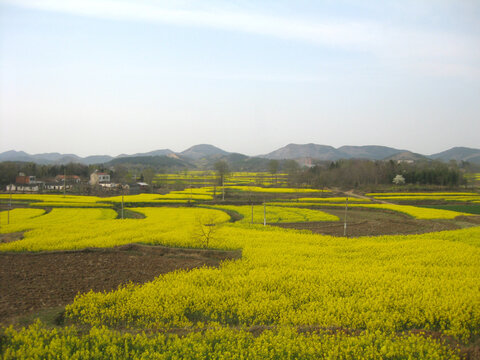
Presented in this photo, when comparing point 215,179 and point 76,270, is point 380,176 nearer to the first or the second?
point 215,179

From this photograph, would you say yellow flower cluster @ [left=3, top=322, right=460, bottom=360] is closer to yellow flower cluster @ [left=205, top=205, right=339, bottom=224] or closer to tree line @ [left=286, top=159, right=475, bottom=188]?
yellow flower cluster @ [left=205, top=205, right=339, bottom=224]

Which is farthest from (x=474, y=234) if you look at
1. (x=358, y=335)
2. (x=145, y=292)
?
(x=145, y=292)

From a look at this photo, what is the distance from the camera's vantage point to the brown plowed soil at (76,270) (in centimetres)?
1249

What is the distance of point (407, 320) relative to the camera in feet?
33.5

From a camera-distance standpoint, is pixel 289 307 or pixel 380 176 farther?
pixel 380 176

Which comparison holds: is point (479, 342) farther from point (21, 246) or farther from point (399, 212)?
point (399, 212)

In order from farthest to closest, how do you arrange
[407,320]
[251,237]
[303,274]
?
[251,237] → [303,274] → [407,320]

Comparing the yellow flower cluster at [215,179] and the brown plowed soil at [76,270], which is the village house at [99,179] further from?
the brown plowed soil at [76,270]

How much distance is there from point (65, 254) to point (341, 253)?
710 inches

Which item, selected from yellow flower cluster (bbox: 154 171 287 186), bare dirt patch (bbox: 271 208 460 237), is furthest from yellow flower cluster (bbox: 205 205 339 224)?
A: yellow flower cluster (bbox: 154 171 287 186)

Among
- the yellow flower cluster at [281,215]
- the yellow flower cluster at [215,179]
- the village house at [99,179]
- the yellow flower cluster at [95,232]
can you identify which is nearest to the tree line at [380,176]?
the yellow flower cluster at [215,179]

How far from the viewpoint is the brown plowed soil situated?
41.0ft

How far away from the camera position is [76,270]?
53.5 feet

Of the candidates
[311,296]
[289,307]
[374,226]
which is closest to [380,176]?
[374,226]
